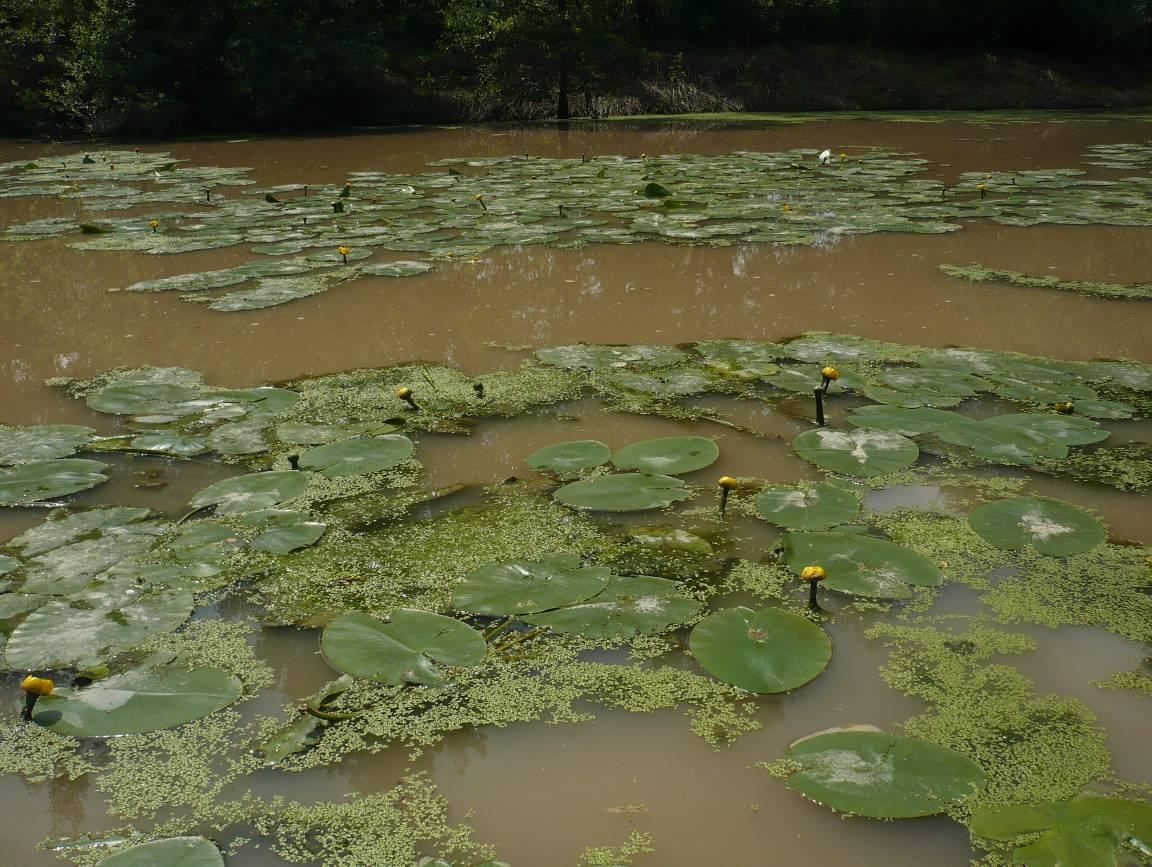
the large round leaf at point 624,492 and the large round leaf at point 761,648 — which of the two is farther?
the large round leaf at point 624,492

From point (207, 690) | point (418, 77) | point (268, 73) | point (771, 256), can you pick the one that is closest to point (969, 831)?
point (207, 690)

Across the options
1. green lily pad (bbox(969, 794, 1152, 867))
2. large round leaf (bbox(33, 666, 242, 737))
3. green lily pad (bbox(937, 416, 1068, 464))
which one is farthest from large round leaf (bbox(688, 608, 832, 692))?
green lily pad (bbox(937, 416, 1068, 464))

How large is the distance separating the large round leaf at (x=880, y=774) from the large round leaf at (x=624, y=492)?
83 centimetres

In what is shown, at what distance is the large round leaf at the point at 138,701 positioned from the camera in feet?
4.79

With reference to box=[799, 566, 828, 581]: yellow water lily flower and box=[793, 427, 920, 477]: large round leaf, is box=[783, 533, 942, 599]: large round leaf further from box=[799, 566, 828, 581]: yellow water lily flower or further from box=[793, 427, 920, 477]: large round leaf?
box=[793, 427, 920, 477]: large round leaf

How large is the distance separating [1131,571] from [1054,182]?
236 inches

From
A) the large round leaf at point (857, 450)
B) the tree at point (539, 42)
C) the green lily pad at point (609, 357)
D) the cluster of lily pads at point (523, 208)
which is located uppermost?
the tree at point (539, 42)

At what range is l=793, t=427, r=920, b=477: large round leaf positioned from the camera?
2293 mm

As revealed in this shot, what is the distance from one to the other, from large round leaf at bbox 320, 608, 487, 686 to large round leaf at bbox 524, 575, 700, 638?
0.16 meters

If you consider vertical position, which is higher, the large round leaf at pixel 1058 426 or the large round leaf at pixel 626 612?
the large round leaf at pixel 1058 426

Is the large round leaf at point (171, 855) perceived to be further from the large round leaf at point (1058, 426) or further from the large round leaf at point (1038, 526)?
the large round leaf at point (1058, 426)

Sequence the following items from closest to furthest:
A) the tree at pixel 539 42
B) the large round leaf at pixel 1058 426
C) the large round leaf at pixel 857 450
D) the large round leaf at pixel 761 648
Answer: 1. the large round leaf at pixel 761 648
2. the large round leaf at pixel 857 450
3. the large round leaf at pixel 1058 426
4. the tree at pixel 539 42

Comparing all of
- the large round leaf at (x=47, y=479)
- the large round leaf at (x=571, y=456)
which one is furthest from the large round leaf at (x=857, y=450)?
the large round leaf at (x=47, y=479)

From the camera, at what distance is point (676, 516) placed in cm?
213
